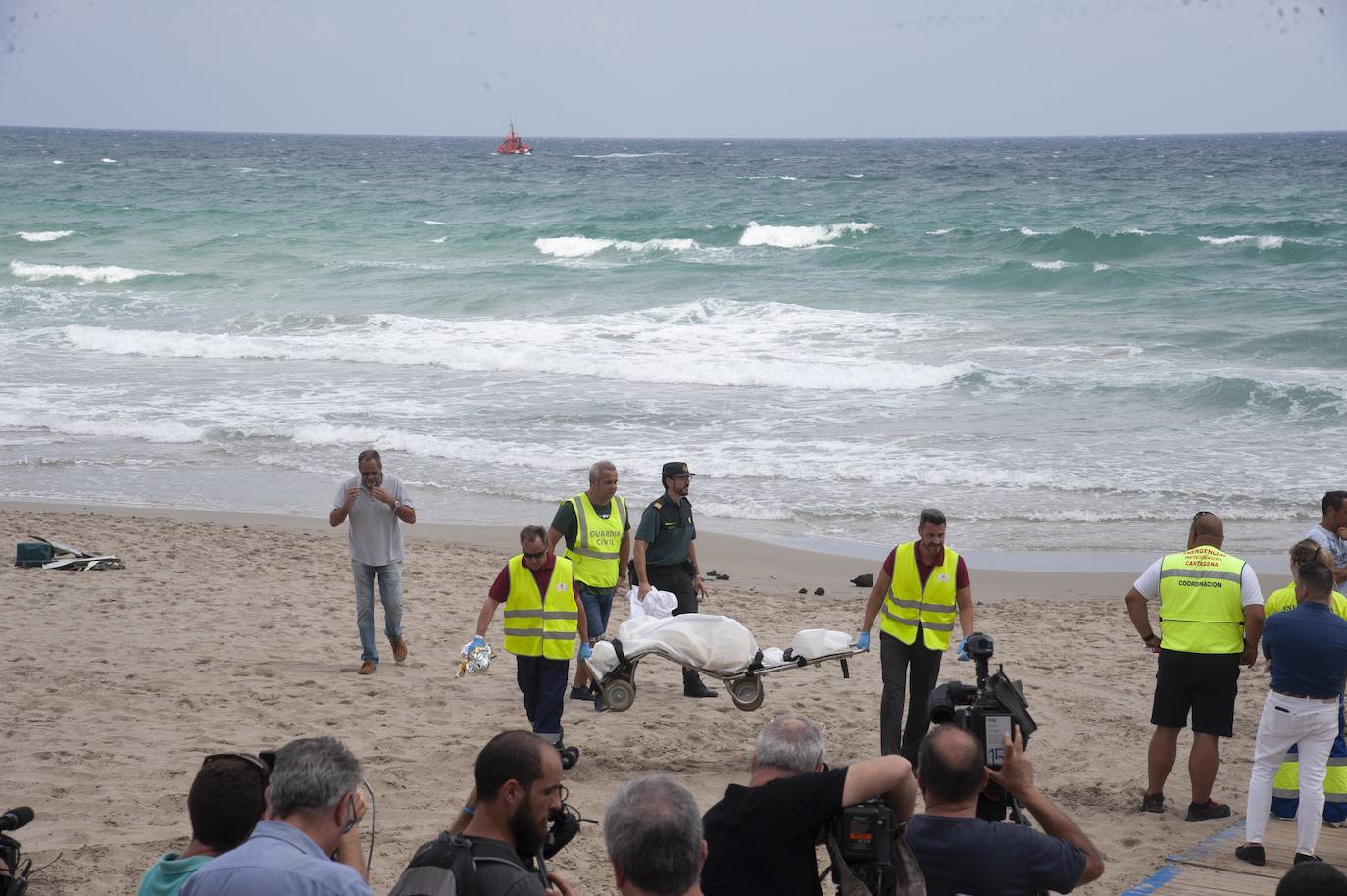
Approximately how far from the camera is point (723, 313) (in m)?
29.3

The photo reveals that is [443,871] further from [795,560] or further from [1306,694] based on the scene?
[795,560]

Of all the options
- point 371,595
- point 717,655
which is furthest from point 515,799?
point 371,595

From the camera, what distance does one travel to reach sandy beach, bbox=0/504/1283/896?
6.64m

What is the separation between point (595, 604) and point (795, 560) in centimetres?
446

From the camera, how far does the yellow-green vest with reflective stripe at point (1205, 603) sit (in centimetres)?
674

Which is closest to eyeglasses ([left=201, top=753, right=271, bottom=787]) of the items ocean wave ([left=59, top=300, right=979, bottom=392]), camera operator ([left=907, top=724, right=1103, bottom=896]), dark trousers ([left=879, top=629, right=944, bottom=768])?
camera operator ([left=907, top=724, right=1103, bottom=896])

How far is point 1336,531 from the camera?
7.54m

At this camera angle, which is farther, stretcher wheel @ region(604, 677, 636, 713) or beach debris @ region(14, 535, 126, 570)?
beach debris @ region(14, 535, 126, 570)

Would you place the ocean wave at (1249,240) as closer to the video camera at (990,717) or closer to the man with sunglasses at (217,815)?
the video camera at (990,717)

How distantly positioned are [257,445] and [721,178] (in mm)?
59756

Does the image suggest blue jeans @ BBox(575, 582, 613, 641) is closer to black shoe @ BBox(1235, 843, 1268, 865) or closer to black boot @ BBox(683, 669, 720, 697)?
black boot @ BBox(683, 669, 720, 697)

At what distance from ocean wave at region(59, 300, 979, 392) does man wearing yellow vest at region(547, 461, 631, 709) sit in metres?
13.6

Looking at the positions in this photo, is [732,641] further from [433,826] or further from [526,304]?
[526,304]

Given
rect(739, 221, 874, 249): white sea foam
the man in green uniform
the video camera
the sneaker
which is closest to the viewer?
the video camera
